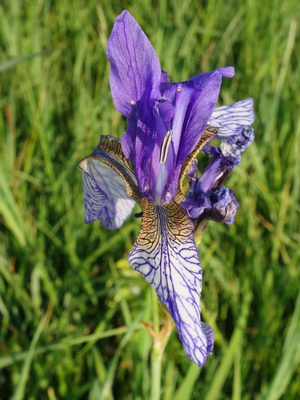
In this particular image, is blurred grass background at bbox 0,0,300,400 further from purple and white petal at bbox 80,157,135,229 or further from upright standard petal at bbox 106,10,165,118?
upright standard petal at bbox 106,10,165,118

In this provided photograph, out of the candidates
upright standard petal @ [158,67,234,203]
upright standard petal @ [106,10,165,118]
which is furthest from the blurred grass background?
upright standard petal @ [106,10,165,118]

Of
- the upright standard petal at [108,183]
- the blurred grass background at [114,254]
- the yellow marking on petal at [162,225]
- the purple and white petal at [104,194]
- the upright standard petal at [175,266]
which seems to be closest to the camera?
the upright standard petal at [175,266]

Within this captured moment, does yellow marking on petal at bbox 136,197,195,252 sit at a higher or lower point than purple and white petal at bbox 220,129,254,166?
lower

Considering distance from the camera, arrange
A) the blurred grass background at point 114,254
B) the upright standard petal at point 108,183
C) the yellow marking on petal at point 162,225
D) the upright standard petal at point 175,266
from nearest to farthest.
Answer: the upright standard petal at point 175,266 → the yellow marking on petal at point 162,225 → the upright standard petal at point 108,183 → the blurred grass background at point 114,254

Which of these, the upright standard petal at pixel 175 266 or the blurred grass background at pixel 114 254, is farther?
the blurred grass background at pixel 114 254

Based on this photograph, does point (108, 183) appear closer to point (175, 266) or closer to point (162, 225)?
point (162, 225)

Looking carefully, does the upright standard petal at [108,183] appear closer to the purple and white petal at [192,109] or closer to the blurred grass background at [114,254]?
the purple and white petal at [192,109]

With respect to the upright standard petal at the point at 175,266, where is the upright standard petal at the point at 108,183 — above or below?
above

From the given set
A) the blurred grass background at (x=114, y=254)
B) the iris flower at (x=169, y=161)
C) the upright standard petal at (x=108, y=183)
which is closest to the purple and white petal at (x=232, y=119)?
the iris flower at (x=169, y=161)

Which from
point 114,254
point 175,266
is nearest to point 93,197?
point 175,266
